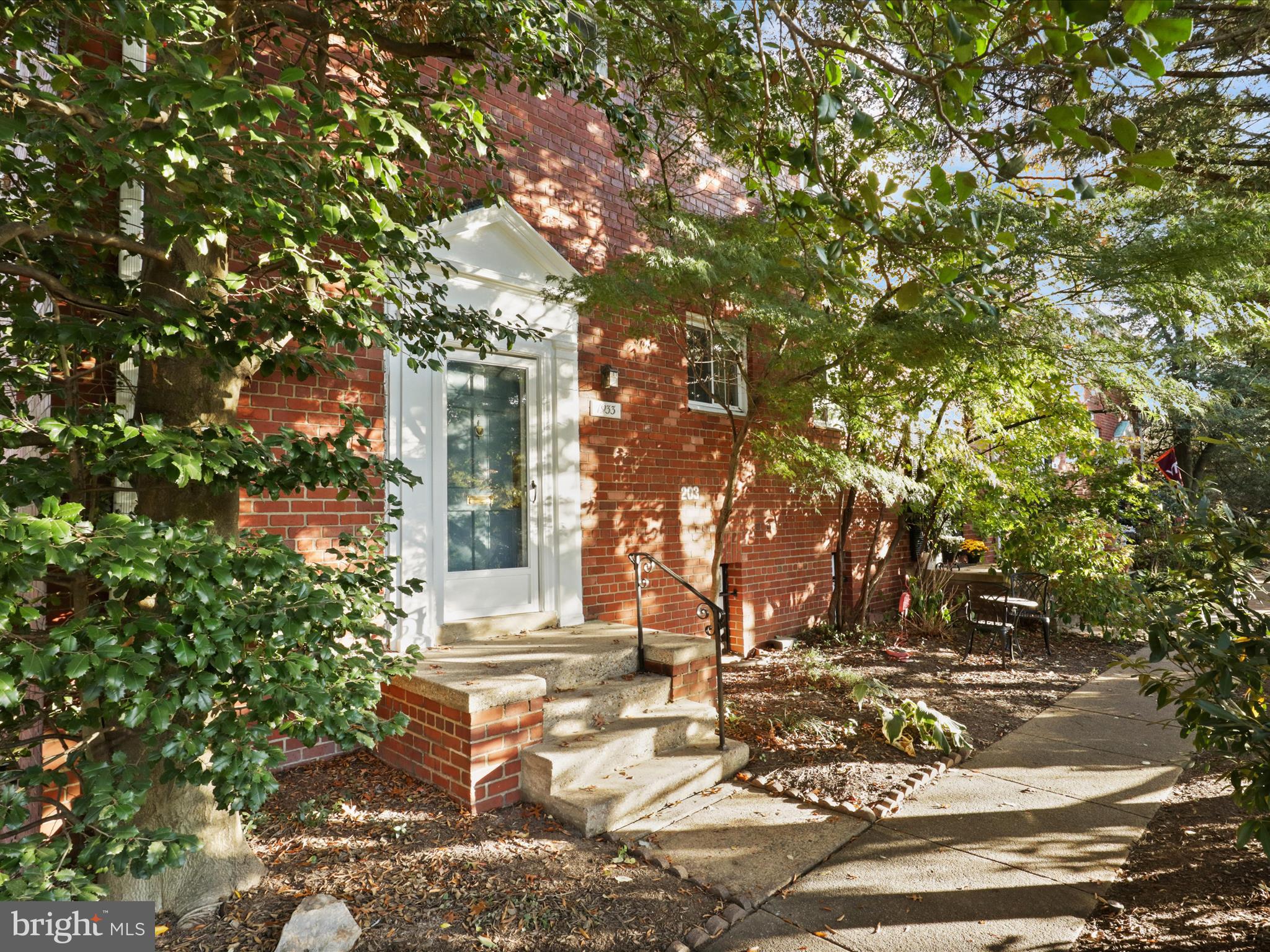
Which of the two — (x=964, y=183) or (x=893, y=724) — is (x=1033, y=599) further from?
(x=964, y=183)

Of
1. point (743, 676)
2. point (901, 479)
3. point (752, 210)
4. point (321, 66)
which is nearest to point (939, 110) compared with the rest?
point (321, 66)

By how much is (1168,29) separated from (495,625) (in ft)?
15.5

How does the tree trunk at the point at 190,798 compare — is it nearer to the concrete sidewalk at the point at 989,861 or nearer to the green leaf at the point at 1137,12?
the concrete sidewalk at the point at 989,861

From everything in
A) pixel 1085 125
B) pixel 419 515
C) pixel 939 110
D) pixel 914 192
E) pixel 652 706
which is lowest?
pixel 652 706

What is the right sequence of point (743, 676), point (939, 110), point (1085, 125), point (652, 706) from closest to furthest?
point (939, 110) < point (652, 706) < point (1085, 125) < point (743, 676)

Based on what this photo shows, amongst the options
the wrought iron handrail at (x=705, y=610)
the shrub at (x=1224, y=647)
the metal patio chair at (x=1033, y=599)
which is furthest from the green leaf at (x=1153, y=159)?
the metal patio chair at (x=1033, y=599)

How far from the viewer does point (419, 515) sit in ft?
15.3

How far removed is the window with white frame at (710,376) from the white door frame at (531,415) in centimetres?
157

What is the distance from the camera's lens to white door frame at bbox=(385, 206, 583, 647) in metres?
4.62

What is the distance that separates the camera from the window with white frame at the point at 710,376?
22.5 feet

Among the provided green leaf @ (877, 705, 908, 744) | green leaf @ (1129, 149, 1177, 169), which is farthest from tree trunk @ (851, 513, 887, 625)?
green leaf @ (1129, 149, 1177, 169)

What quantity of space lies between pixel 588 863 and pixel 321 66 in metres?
4.11

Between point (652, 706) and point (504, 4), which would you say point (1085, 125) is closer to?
point (504, 4)

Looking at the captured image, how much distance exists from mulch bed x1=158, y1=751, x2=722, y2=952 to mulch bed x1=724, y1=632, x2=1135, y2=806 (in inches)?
59.1
